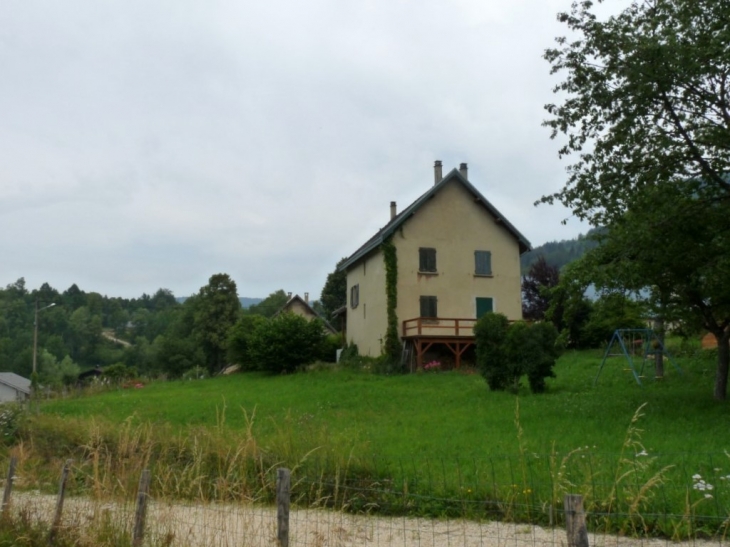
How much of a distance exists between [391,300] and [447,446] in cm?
2079

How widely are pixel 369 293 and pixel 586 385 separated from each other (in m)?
15.9

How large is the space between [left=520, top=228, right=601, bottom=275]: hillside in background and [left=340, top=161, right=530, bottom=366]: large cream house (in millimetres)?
2975

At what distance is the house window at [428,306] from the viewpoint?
110 ft

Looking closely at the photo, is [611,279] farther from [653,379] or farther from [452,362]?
[452,362]

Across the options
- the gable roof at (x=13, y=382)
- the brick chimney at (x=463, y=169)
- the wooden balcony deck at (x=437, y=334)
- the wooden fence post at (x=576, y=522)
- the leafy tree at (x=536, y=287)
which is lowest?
the wooden fence post at (x=576, y=522)

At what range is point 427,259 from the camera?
111 feet

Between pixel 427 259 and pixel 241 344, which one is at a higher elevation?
pixel 427 259

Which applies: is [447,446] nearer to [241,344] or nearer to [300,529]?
[300,529]

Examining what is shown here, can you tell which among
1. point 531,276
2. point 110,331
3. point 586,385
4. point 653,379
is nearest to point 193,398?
point 586,385

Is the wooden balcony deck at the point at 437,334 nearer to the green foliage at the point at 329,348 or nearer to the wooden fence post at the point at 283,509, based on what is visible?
the green foliage at the point at 329,348

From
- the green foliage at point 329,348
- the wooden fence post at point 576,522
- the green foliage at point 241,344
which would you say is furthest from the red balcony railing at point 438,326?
the wooden fence post at point 576,522

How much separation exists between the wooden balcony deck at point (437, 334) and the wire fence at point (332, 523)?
909 inches

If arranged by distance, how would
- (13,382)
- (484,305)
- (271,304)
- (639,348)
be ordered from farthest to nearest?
(271,304) → (13,382) → (484,305) → (639,348)

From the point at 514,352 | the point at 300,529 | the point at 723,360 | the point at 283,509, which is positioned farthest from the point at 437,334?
the point at 283,509
